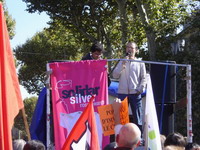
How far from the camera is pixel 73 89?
7859 mm

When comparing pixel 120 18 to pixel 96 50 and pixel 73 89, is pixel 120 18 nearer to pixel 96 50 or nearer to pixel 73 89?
pixel 96 50

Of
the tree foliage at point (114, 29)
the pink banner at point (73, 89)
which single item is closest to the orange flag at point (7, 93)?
the pink banner at point (73, 89)

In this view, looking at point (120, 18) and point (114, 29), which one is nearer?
point (120, 18)

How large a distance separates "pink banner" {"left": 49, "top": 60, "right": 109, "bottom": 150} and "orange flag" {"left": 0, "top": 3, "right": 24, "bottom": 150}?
2.64 m

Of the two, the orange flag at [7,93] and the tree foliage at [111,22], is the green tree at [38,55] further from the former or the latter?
the orange flag at [7,93]

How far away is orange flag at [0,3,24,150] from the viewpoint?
464 cm

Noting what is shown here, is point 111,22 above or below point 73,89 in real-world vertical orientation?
above

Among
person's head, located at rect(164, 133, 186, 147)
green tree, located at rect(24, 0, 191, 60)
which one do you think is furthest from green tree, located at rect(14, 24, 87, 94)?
person's head, located at rect(164, 133, 186, 147)

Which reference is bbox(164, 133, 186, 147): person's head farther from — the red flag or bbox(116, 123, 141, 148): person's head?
bbox(116, 123, 141, 148): person's head

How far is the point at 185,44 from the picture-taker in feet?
70.0

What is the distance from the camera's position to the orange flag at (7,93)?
183 inches

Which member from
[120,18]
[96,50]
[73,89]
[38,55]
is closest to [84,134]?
[73,89]

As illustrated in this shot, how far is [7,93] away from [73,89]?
3.13 m

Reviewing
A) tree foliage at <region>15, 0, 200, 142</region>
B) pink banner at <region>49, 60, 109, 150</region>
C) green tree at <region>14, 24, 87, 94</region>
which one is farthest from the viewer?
green tree at <region>14, 24, 87, 94</region>
